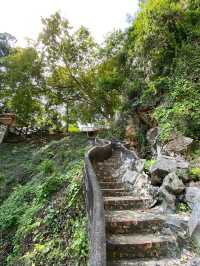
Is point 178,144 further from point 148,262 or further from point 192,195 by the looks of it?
point 148,262

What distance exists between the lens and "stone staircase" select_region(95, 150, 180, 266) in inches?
138

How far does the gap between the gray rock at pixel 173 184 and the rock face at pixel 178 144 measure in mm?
1774

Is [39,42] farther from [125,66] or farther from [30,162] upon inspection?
[30,162]

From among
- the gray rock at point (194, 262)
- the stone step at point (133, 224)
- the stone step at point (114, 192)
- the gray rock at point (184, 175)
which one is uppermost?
the gray rock at point (184, 175)

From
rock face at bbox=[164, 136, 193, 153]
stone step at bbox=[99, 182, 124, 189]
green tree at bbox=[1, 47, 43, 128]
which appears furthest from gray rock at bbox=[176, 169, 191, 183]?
green tree at bbox=[1, 47, 43, 128]

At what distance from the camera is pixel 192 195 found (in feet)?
13.8

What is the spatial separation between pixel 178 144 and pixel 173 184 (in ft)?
6.96

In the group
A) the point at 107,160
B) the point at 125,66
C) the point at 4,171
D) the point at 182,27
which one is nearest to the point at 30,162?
the point at 4,171

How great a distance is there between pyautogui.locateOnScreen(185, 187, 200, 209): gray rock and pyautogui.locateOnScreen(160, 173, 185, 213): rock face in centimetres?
15

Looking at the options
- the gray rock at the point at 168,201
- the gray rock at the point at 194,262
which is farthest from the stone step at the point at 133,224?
the gray rock at the point at 194,262

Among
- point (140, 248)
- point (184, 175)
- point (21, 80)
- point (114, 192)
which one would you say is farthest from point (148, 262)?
point (21, 80)

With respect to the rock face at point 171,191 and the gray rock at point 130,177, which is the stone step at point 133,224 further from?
the gray rock at point 130,177

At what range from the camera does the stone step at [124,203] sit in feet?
16.0

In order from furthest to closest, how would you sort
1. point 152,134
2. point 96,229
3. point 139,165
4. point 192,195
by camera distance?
1. point 152,134
2. point 139,165
3. point 192,195
4. point 96,229
